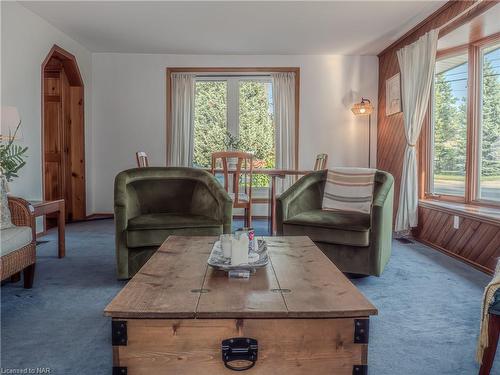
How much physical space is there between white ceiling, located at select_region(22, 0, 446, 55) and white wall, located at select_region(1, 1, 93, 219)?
161 millimetres

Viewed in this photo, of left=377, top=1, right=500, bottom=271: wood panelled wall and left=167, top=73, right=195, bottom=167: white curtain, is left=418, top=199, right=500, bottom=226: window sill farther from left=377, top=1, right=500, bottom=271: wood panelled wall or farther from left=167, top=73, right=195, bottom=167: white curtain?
left=167, top=73, right=195, bottom=167: white curtain

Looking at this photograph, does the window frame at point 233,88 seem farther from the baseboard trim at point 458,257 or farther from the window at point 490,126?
the baseboard trim at point 458,257

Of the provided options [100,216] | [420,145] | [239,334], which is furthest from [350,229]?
[100,216]

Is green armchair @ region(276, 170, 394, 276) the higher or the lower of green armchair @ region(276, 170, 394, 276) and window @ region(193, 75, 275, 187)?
the lower

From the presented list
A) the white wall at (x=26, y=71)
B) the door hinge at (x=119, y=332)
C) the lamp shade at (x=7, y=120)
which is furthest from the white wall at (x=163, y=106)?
the door hinge at (x=119, y=332)

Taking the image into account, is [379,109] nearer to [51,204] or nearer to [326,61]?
[326,61]

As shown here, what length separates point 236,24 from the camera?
15.3ft

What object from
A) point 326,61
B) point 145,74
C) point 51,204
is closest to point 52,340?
point 51,204

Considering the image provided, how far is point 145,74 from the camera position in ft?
19.7

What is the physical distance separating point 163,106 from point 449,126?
389 cm

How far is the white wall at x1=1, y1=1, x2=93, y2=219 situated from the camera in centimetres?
400

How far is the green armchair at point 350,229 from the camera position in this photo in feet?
9.26

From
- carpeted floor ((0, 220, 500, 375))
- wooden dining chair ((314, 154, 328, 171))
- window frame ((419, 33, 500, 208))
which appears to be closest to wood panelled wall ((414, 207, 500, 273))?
carpeted floor ((0, 220, 500, 375))

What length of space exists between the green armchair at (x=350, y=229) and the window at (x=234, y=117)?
9.51ft
